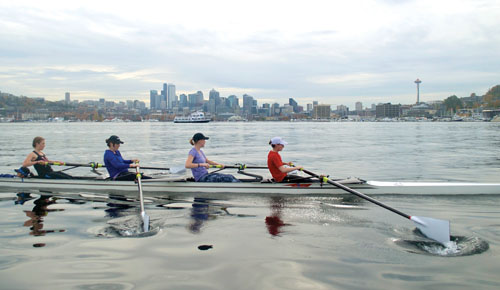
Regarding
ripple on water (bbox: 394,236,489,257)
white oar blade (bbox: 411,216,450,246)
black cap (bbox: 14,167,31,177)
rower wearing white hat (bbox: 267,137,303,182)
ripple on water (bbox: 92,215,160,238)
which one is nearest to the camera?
ripple on water (bbox: 394,236,489,257)

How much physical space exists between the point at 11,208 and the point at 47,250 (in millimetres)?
4383

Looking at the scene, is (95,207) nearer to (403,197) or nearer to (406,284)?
(406,284)

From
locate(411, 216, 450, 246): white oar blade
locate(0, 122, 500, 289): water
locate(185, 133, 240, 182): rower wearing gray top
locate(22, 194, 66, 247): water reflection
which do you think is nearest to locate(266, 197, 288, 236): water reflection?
locate(0, 122, 500, 289): water

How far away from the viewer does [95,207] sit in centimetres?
999

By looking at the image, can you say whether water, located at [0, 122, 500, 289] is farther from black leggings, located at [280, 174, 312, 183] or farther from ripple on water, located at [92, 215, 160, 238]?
black leggings, located at [280, 174, 312, 183]

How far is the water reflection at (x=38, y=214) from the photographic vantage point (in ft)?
25.3

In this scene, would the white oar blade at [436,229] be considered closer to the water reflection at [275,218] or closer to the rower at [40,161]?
the water reflection at [275,218]

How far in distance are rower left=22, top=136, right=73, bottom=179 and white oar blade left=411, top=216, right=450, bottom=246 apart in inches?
412

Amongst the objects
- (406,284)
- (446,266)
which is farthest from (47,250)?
Result: (446,266)

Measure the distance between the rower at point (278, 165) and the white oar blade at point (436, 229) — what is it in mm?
3755

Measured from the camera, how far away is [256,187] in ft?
35.6

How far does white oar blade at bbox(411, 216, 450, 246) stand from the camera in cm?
687

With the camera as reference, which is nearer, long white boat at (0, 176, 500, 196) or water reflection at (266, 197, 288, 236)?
water reflection at (266, 197, 288, 236)

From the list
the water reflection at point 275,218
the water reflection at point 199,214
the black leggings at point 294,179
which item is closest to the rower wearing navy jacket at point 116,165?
the water reflection at point 199,214
